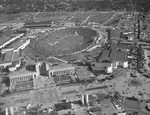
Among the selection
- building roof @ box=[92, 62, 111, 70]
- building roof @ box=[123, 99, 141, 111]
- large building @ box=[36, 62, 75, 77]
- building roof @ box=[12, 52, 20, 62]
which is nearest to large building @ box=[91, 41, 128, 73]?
building roof @ box=[92, 62, 111, 70]

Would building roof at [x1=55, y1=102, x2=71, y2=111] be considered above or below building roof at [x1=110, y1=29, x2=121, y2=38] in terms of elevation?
below

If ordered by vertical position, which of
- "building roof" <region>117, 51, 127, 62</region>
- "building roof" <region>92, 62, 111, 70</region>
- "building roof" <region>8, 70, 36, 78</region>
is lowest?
"building roof" <region>8, 70, 36, 78</region>

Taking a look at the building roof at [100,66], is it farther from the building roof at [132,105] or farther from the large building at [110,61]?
the building roof at [132,105]

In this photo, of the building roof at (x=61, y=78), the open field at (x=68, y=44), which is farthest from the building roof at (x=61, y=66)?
the open field at (x=68, y=44)

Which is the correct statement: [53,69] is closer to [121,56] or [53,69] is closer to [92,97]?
[92,97]

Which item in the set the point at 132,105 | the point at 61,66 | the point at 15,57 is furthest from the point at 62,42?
the point at 132,105

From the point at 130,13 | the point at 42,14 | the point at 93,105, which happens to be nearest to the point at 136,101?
the point at 93,105

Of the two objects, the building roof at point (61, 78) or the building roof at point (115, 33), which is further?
the building roof at point (115, 33)

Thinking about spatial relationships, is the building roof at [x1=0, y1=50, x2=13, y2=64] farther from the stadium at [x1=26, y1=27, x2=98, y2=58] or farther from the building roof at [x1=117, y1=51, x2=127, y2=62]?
the building roof at [x1=117, y1=51, x2=127, y2=62]

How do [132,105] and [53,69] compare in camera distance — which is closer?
[132,105]
